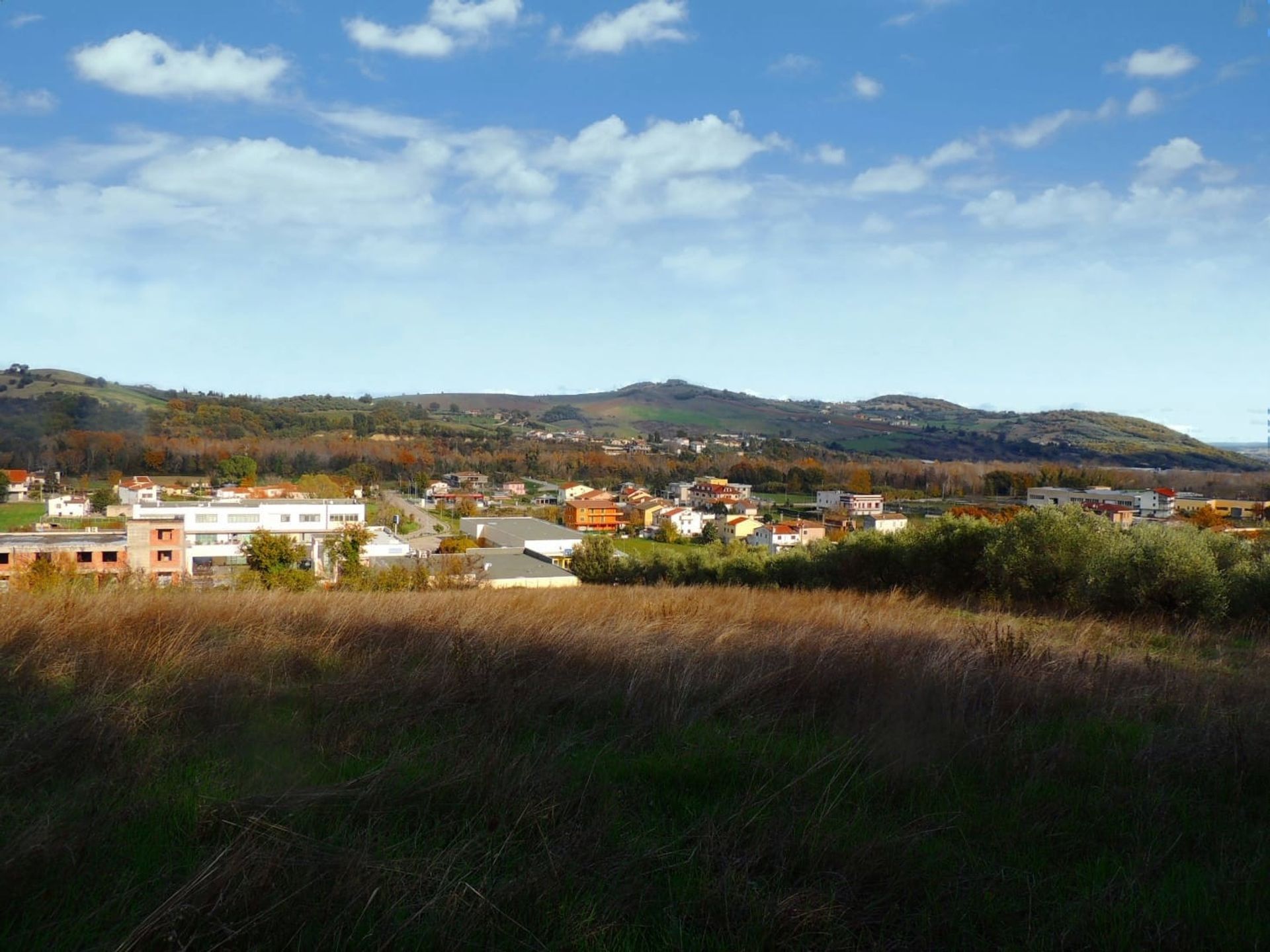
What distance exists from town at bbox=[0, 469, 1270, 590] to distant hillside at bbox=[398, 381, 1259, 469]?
1261 inches

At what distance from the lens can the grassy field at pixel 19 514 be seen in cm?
2725

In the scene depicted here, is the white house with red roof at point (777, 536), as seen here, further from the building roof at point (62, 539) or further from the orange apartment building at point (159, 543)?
the building roof at point (62, 539)

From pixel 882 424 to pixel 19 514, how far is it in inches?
4254

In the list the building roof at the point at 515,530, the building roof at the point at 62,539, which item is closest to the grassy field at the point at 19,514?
the building roof at the point at 62,539

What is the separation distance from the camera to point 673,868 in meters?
2.17

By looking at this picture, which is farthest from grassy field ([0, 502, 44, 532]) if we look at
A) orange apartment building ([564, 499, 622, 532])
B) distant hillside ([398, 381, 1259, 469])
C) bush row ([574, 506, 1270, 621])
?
Answer: distant hillside ([398, 381, 1259, 469])

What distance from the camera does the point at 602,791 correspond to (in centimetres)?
263

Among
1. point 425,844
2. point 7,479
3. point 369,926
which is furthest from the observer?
point 7,479

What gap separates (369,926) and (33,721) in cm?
199

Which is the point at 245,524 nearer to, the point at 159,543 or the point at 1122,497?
the point at 159,543

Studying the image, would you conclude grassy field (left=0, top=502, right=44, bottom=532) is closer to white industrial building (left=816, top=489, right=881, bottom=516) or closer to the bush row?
the bush row

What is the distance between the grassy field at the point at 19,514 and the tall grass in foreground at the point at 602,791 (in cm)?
2883

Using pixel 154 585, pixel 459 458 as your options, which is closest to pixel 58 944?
pixel 154 585

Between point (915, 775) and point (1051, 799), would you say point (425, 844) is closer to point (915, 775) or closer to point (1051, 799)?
point (915, 775)
